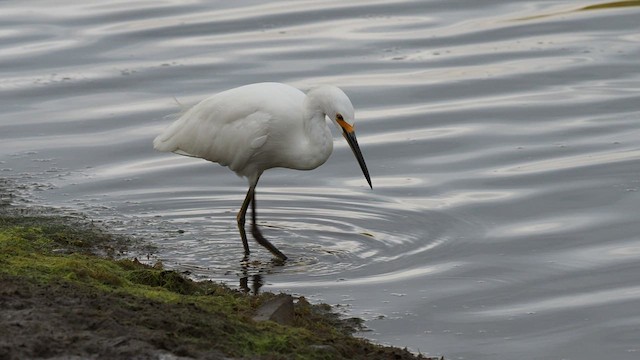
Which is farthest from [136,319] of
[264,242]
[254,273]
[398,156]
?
[398,156]

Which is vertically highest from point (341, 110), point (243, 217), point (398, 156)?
point (341, 110)

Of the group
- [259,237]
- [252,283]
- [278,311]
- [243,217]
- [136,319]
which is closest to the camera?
[136,319]

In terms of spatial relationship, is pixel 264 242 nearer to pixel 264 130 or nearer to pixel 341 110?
pixel 264 130

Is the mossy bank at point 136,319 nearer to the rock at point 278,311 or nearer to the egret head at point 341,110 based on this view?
the rock at point 278,311

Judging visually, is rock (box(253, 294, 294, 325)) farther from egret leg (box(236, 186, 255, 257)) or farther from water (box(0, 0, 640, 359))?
egret leg (box(236, 186, 255, 257))

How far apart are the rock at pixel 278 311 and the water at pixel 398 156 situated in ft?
3.41

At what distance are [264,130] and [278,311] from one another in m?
2.99

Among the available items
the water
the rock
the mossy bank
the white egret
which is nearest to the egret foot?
the white egret

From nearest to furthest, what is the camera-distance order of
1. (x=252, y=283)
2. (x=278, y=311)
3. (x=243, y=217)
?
(x=278, y=311)
(x=252, y=283)
(x=243, y=217)

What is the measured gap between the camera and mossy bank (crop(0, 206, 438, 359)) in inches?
204

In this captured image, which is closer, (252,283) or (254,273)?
(252,283)

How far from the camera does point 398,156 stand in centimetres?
1158

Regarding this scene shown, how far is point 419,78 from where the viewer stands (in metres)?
13.9

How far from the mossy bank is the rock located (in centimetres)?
6
